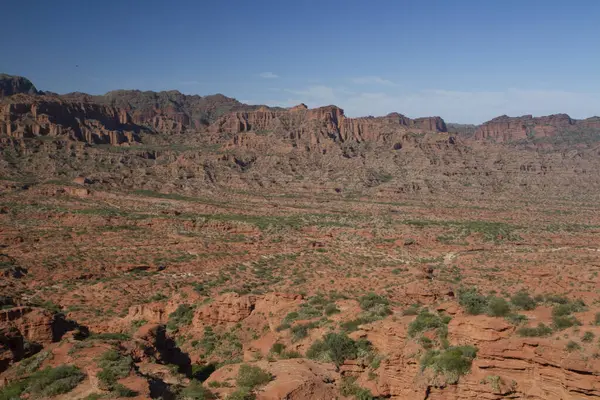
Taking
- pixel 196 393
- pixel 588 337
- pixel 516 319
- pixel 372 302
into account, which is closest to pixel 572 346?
pixel 588 337

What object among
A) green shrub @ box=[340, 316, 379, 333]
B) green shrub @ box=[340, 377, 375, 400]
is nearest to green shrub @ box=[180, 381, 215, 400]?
green shrub @ box=[340, 377, 375, 400]

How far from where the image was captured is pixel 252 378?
14.4 metres

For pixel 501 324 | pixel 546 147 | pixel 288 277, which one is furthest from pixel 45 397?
pixel 546 147

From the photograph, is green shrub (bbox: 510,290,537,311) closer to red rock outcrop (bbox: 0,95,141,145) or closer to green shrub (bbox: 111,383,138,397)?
green shrub (bbox: 111,383,138,397)

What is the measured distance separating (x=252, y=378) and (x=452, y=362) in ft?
20.1

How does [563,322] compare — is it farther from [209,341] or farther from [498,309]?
[209,341]

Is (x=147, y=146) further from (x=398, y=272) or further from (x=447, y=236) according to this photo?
(x=398, y=272)

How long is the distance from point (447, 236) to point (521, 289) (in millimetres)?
32972

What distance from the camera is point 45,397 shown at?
12.7 meters

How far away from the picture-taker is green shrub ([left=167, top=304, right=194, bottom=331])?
23938 millimetres

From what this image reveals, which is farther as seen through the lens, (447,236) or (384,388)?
(447,236)

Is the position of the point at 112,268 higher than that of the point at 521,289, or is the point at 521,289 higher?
the point at 521,289

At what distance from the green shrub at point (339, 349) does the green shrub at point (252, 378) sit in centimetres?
276

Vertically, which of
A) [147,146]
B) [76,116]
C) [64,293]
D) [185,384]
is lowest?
[64,293]
